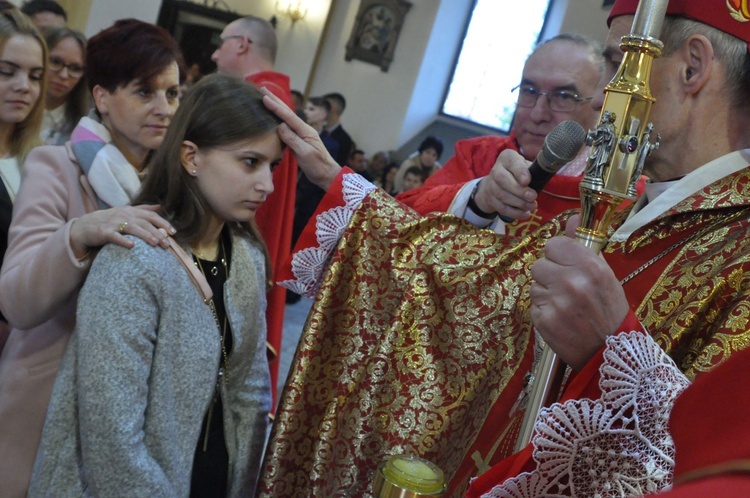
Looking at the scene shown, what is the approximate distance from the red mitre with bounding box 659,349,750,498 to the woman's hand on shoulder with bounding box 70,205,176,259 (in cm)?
146

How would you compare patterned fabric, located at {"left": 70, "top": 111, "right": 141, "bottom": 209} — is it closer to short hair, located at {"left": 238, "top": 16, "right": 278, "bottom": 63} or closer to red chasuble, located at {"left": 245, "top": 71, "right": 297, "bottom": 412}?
red chasuble, located at {"left": 245, "top": 71, "right": 297, "bottom": 412}

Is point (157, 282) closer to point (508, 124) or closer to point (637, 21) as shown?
point (637, 21)

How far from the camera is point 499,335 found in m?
1.61

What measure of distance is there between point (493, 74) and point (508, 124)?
0.87 m

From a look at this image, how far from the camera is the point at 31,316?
1892 mm

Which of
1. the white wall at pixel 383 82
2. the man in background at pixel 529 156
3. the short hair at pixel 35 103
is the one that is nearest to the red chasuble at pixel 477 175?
the man in background at pixel 529 156

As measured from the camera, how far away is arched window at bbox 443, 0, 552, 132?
1217 centimetres

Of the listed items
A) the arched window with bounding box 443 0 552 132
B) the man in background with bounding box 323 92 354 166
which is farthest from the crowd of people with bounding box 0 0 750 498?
the arched window with bounding box 443 0 552 132

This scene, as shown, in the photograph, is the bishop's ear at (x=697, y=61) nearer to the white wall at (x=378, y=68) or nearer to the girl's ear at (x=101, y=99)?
the girl's ear at (x=101, y=99)

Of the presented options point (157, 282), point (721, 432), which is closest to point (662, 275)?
point (721, 432)

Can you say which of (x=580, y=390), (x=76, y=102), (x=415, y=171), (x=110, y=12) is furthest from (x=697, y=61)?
(x=415, y=171)

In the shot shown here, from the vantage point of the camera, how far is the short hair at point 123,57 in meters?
2.49

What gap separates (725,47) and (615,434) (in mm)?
724

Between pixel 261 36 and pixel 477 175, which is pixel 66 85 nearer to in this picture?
pixel 261 36
